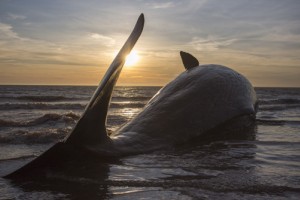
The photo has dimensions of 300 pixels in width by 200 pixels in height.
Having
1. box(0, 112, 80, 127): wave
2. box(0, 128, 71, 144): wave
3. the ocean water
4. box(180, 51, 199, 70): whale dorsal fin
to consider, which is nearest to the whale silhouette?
box(180, 51, 199, 70): whale dorsal fin

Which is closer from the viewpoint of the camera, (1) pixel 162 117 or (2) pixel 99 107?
(2) pixel 99 107

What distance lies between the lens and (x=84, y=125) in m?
3.29

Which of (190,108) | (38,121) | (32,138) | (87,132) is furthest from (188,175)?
(38,121)

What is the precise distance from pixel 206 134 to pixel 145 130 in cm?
90

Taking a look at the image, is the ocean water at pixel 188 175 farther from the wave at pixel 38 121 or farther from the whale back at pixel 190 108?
the wave at pixel 38 121

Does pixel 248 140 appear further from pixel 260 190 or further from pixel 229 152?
pixel 260 190

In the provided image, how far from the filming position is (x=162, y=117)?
4848mm

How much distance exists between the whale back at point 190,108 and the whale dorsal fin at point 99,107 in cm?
63

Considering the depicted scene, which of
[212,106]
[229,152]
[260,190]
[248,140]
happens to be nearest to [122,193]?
[260,190]

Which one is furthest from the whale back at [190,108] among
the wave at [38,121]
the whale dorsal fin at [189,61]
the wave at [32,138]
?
the wave at [38,121]

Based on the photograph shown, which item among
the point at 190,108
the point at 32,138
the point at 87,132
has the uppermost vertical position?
the point at 190,108

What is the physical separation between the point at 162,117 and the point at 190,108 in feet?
1.42

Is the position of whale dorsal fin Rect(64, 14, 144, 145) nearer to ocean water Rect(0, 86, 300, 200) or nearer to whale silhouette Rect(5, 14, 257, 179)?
whale silhouette Rect(5, 14, 257, 179)

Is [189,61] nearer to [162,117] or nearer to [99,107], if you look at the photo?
[162,117]
